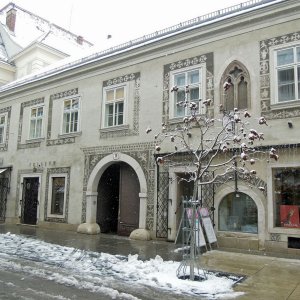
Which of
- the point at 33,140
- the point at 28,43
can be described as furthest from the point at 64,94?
the point at 28,43

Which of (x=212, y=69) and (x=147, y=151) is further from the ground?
(x=212, y=69)

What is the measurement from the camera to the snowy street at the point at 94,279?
6.66 meters

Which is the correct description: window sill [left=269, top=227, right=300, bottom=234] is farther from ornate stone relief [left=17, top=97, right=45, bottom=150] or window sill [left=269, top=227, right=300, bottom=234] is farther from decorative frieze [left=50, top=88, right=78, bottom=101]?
ornate stone relief [left=17, top=97, right=45, bottom=150]

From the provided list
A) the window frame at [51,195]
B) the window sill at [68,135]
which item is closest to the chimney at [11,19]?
the window sill at [68,135]

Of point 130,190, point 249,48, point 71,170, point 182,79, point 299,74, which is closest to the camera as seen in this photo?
point 299,74

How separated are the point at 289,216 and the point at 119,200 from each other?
679 cm

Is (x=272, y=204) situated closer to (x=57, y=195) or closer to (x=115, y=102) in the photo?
(x=115, y=102)

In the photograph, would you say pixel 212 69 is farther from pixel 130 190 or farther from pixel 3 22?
pixel 3 22

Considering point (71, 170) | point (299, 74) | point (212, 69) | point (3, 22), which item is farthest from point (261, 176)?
point (3, 22)

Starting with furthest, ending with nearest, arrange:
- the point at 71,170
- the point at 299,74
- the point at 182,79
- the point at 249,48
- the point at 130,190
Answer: the point at 71,170
the point at 130,190
the point at 182,79
the point at 249,48
the point at 299,74

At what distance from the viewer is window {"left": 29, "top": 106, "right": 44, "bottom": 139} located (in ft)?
62.8

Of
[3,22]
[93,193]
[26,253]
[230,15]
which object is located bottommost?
[26,253]

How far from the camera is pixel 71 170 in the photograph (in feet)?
56.0

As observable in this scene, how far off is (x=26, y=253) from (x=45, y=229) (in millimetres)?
6649
